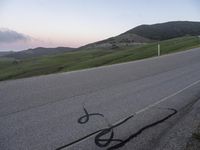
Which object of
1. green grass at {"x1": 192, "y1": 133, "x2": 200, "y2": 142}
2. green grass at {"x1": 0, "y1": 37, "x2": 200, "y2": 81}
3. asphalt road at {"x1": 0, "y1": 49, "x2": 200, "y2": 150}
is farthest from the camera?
green grass at {"x1": 0, "y1": 37, "x2": 200, "y2": 81}

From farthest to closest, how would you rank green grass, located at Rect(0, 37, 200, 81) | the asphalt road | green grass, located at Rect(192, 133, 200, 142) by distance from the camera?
green grass, located at Rect(0, 37, 200, 81) < green grass, located at Rect(192, 133, 200, 142) < the asphalt road

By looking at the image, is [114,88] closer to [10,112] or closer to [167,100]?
[167,100]

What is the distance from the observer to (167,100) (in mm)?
6859

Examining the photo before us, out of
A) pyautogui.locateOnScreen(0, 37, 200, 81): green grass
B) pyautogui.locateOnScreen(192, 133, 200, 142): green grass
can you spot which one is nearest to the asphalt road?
pyautogui.locateOnScreen(192, 133, 200, 142): green grass

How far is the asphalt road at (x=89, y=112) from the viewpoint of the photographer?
13.2ft

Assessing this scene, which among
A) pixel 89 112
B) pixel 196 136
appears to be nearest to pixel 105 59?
pixel 89 112

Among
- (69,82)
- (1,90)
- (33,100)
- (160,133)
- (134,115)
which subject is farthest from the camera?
(69,82)

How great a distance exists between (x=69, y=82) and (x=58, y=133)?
500 cm

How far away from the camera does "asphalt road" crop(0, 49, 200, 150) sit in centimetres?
404

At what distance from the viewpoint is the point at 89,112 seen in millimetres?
5512

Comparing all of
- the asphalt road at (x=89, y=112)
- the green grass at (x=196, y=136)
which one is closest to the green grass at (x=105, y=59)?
the asphalt road at (x=89, y=112)

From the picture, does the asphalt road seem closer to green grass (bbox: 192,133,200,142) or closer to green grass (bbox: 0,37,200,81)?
green grass (bbox: 192,133,200,142)

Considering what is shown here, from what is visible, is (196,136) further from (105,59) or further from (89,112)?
(105,59)

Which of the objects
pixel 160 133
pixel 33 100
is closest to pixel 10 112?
pixel 33 100
